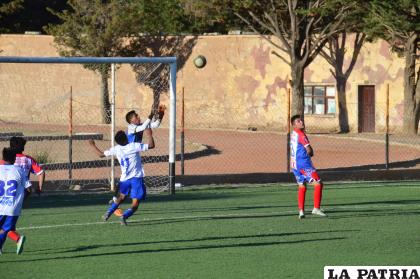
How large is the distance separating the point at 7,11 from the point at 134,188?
149 ft

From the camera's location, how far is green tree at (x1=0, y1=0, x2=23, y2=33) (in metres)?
60.2

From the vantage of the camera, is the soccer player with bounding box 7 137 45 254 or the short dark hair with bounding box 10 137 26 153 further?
the short dark hair with bounding box 10 137 26 153

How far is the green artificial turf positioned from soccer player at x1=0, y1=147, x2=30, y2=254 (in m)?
0.47

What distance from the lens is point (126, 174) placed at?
54.6ft

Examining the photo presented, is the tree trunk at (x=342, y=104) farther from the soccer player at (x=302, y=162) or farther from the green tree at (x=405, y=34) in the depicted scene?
the soccer player at (x=302, y=162)

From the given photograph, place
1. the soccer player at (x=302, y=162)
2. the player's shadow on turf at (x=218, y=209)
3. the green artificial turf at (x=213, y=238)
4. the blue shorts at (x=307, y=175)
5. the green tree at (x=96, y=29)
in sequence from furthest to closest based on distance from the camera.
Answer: the green tree at (x=96, y=29) → the player's shadow on turf at (x=218, y=209) → the blue shorts at (x=307, y=175) → the soccer player at (x=302, y=162) → the green artificial turf at (x=213, y=238)

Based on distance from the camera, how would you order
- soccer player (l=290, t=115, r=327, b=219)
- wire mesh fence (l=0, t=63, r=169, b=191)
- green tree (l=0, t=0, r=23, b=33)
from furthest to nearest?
green tree (l=0, t=0, r=23, b=33) → wire mesh fence (l=0, t=63, r=169, b=191) → soccer player (l=290, t=115, r=327, b=219)

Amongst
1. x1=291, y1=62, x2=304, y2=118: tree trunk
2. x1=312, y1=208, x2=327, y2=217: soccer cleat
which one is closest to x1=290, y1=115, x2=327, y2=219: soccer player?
x1=312, y1=208, x2=327, y2=217: soccer cleat

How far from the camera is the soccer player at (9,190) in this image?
13172 millimetres

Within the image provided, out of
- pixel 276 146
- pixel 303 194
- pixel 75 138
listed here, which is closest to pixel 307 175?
pixel 303 194

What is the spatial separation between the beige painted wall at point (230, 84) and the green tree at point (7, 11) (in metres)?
7.98

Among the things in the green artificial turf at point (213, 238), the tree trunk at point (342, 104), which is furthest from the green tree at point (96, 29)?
the green artificial turf at point (213, 238)

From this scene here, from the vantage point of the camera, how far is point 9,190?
13188 millimetres

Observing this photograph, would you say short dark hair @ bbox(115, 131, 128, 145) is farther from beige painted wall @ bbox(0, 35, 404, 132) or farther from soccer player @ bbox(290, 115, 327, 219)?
beige painted wall @ bbox(0, 35, 404, 132)
